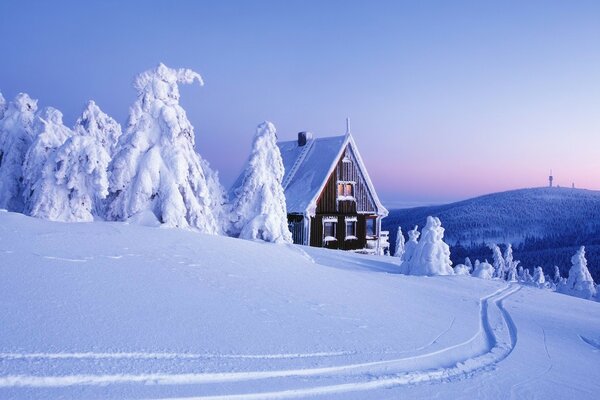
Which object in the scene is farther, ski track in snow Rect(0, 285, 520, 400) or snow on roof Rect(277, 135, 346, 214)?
snow on roof Rect(277, 135, 346, 214)

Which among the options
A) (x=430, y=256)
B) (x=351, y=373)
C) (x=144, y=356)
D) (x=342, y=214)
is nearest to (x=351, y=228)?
(x=342, y=214)

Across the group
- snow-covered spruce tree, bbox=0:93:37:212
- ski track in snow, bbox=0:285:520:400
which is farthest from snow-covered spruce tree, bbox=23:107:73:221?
ski track in snow, bbox=0:285:520:400

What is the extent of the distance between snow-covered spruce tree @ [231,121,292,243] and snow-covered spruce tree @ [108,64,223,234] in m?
3.86

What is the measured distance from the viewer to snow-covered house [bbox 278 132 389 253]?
93.4 ft

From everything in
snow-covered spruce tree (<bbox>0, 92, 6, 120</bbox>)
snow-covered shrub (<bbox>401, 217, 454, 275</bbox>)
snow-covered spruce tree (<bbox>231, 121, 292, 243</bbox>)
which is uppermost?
snow-covered spruce tree (<bbox>0, 92, 6, 120</bbox>)

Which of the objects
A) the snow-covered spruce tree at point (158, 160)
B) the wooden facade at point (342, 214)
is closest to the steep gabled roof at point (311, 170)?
the wooden facade at point (342, 214)

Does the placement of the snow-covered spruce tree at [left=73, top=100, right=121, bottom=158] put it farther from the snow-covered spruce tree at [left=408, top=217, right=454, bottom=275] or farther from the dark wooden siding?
the snow-covered spruce tree at [left=408, top=217, right=454, bottom=275]

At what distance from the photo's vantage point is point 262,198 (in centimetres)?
2089

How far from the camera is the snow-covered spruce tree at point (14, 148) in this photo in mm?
21484

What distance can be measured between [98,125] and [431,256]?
988 inches

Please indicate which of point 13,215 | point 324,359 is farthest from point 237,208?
point 324,359

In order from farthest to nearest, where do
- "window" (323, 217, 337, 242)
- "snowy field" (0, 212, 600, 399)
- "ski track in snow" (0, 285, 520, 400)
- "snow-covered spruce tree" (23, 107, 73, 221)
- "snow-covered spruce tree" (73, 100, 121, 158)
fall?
"snow-covered spruce tree" (73, 100, 121, 158) < "window" (323, 217, 337, 242) < "snow-covered spruce tree" (23, 107, 73, 221) < "snowy field" (0, 212, 600, 399) < "ski track in snow" (0, 285, 520, 400)

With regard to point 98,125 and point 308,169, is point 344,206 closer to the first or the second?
point 308,169

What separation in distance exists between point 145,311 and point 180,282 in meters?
1.74
